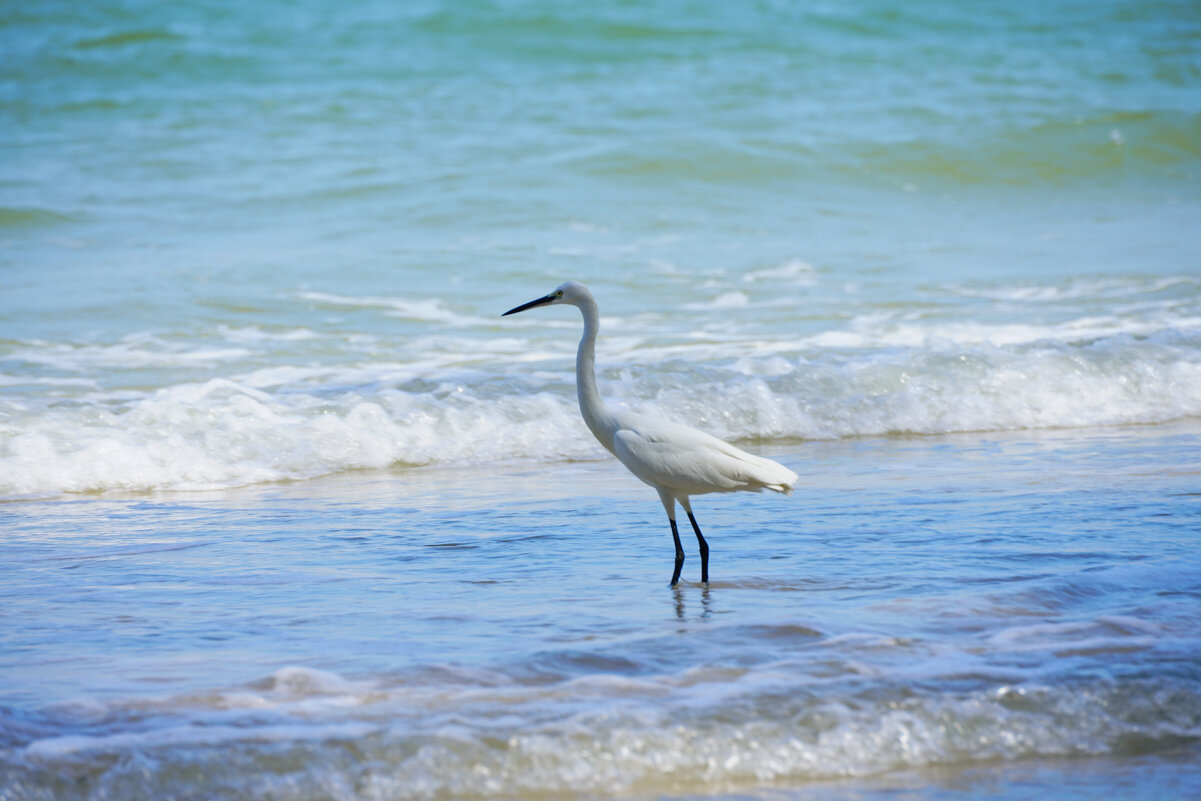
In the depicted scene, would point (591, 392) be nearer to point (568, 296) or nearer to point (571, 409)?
point (568, 296)

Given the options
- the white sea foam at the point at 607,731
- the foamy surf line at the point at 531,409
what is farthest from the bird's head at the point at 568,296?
the foamy surf line at the point at 531,409

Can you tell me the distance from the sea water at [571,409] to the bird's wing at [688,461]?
0.35 meters

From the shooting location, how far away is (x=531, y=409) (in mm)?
7484

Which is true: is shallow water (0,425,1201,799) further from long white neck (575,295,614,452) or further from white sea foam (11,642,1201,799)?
long white neck (575,295,614,452)

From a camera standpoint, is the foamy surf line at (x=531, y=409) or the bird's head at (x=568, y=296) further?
the foamy surf line at (x=531, y=409)

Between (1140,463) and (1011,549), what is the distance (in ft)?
6.49

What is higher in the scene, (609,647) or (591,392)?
(591,392)

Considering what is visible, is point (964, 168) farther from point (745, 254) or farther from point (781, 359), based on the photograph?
point (781, 359)

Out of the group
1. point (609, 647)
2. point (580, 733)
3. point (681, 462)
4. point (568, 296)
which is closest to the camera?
point (580, 733)

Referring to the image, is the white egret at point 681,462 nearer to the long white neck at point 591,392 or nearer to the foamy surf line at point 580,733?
the long white neck at point 591,392

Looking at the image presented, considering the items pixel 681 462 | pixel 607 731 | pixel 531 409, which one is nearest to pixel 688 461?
pixel 681 462

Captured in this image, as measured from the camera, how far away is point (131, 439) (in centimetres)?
691

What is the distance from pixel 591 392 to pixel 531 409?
2826 mm

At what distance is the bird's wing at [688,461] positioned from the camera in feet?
14.3
